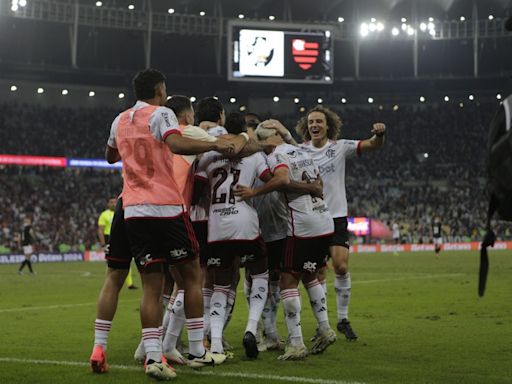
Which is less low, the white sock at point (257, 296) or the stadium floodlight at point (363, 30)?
the stadium floodlight at point (363, 30)

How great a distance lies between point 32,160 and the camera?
5081cm

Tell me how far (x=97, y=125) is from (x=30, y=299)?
1719 inches

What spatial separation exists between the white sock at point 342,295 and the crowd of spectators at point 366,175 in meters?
38.2

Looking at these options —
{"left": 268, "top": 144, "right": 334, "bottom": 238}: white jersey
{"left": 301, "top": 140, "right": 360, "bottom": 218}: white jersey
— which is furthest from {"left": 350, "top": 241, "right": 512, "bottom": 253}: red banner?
{"left": 268, "top": 144, "right": 334, "bottom": 238}: white jersey

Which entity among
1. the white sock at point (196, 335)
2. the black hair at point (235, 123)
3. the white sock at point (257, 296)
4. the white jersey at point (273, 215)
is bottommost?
the white sock at point (196, 335)

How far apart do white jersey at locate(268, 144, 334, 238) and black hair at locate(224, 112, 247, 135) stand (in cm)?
55

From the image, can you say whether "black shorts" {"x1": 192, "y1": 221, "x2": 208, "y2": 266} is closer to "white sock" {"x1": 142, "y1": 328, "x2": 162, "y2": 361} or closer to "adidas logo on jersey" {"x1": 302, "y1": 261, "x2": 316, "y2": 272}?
"adidas logo on jersey" {"x1": 302, "y1": 261, "x2": 316, "y2": 272}

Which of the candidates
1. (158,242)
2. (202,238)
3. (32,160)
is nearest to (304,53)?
(32,160)

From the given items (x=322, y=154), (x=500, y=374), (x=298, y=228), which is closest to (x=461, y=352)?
(x=500, y=374)

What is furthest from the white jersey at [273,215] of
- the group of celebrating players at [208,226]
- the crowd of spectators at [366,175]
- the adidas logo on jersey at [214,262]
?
the crowd of spectators at [366,175]

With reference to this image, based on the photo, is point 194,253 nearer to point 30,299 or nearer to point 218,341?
point 218,341

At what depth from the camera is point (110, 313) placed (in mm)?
7383

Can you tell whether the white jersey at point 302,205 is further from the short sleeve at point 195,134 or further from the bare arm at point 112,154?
the bare arm at point 112,154

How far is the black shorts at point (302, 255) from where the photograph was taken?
332 inches
